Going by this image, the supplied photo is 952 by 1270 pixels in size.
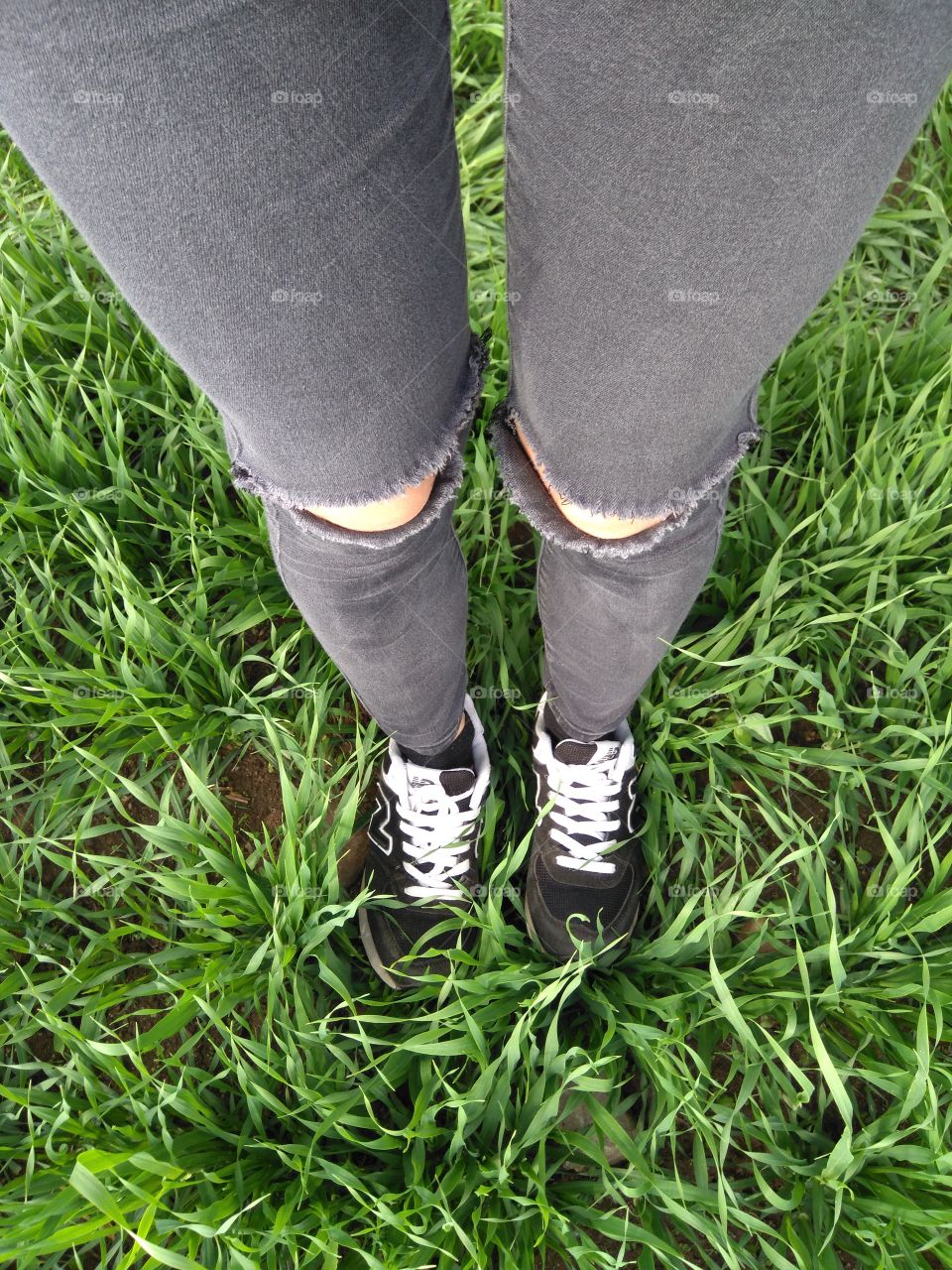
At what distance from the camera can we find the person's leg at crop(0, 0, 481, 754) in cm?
31

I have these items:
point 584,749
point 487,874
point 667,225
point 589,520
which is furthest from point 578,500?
point 487,874

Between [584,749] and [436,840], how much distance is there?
0.19 m

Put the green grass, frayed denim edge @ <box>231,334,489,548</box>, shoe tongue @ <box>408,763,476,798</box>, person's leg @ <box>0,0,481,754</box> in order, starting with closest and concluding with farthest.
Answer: person's leg @ <box>0,0,481,754</box>, frayed denim edge @ <box>231,334,489,548</box>, the green grass, shoe tongue @ <box>408,763,476,798</box>

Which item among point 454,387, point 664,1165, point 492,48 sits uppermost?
→ point 454,387

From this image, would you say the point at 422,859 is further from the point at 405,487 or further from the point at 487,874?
the point at 405,487

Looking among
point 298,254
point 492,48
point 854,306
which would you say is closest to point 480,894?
point 298,254

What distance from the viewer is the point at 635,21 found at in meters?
0.33

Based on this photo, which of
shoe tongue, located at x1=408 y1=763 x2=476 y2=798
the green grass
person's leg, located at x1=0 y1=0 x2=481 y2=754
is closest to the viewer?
person's leg, located at x1=0 y1=0 x2=481 y2=754

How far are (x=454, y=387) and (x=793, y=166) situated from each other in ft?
0.76

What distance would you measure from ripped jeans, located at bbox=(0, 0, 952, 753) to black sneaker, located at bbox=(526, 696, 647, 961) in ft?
1.20

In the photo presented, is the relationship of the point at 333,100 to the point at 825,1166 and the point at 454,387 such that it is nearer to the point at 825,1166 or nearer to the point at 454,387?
the point at 454,387

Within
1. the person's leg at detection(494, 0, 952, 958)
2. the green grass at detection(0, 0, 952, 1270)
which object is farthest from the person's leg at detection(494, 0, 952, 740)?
the green grass at detection(0, 0, 952, 1270)

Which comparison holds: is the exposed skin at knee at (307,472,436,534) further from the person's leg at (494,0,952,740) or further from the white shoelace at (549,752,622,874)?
the white shoelace at (549,752,622,874)

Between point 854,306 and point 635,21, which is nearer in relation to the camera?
point 635,21
